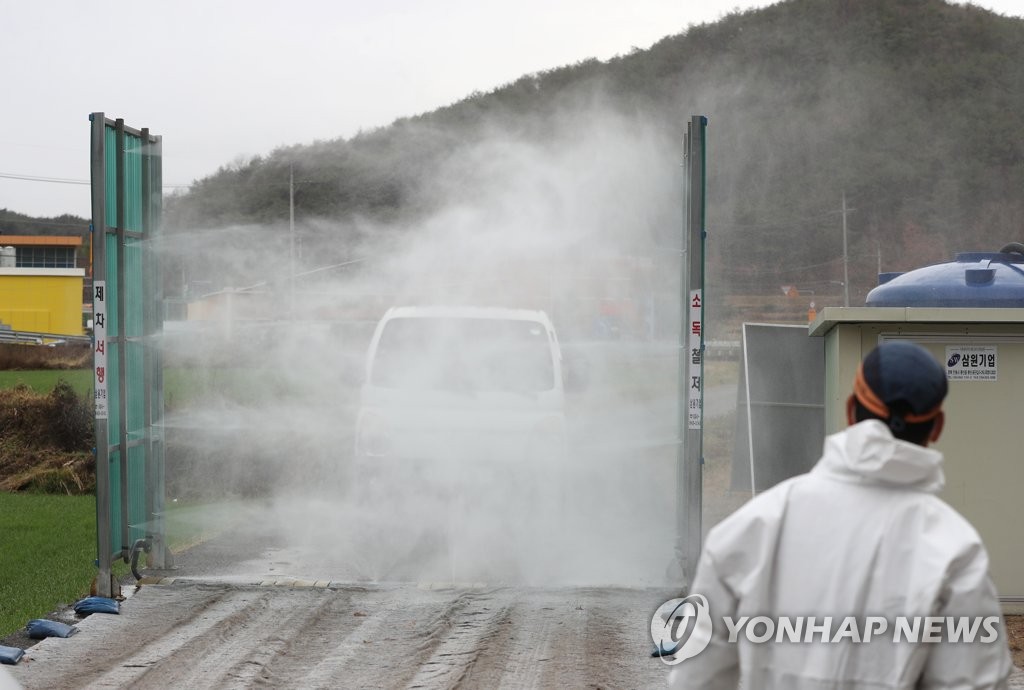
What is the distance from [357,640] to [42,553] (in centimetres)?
529

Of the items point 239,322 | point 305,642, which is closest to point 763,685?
point 305,642

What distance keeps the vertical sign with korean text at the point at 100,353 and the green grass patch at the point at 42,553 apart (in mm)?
1501

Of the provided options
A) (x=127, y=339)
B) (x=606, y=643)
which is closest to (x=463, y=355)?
(x=127, y=339)

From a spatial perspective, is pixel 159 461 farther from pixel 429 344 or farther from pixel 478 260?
pixel 478 260

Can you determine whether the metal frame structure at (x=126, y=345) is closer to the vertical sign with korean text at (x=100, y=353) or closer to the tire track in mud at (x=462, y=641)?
the vertical sign with korean text at (x=100, y=353)

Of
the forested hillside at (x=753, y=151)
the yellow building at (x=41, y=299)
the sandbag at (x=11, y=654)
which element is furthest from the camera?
the yellow building at (x=41, y=299)

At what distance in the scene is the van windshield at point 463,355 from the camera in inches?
416

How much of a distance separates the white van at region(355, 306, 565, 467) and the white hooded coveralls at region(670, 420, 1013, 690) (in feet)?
23.7

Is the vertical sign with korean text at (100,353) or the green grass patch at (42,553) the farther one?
the green grass patch at (42,553)

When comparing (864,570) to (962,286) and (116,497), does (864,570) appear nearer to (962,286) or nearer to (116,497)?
(962,286)

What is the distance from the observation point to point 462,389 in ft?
34.5

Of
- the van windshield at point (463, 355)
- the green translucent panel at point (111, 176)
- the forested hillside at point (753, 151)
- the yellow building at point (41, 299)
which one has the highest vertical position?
the forested hillside at point (753, 151)

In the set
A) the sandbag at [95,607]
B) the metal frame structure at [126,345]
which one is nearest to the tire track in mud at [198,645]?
the sandbag at [95,607]

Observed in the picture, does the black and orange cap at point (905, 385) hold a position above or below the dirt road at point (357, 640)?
above
